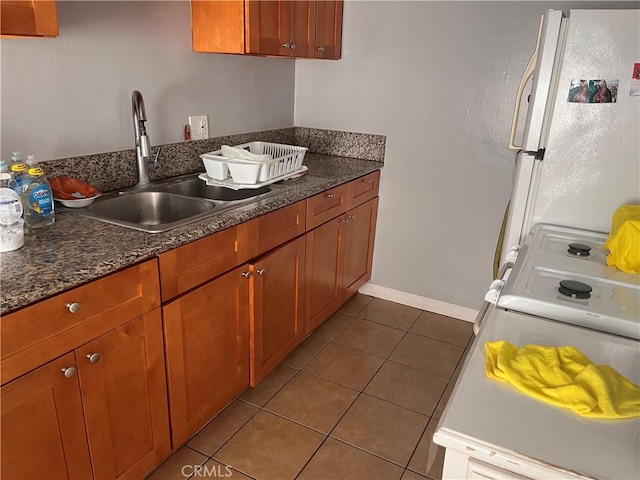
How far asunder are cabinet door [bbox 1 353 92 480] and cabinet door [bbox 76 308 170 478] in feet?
0.12

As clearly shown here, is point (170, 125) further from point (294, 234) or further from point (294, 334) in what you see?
point (294, 334)

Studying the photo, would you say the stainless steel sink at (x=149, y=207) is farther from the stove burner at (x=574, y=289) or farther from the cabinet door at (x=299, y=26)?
the stove burner at (x=574, y=289)

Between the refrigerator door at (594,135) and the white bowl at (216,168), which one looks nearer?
the refrigerator door at (594,135)

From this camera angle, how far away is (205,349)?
A: 1729 mm

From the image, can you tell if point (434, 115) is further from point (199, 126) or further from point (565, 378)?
point (565, 378)

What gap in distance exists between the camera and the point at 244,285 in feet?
6.11

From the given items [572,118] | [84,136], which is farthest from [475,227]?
[84,136]

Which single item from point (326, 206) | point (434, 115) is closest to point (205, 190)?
point (326, 206)

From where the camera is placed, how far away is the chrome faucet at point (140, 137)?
186cm

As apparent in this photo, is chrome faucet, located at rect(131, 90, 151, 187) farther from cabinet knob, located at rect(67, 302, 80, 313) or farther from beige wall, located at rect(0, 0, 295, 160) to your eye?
cabinet knob, located at rect(67, 302, 80, 313)

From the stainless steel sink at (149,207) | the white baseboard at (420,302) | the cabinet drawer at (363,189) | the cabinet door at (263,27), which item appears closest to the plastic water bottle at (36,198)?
the stainless steel sink at (149,207)

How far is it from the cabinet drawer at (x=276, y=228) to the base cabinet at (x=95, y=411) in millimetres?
513

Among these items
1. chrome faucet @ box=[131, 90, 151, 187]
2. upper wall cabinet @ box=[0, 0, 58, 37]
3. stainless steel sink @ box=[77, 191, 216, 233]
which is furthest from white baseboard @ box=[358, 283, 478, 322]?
upper wall cabinet @ box=[0, 0, 58, 37]

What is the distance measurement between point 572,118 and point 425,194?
1171 millimetres
